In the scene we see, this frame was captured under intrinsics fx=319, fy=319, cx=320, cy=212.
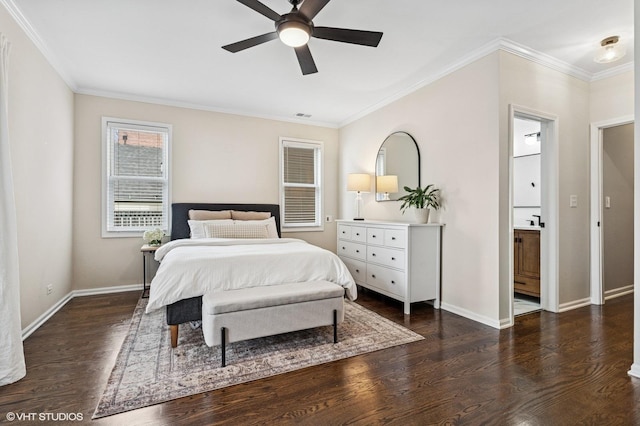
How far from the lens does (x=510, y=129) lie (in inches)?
120

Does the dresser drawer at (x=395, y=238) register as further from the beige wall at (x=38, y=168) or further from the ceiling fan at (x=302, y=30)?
the beige wall at (x=38, y=168)

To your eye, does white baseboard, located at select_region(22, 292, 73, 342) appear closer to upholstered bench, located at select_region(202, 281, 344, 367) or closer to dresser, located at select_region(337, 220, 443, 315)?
upholstered bench, located at select_region(202, 281, 344, 367)

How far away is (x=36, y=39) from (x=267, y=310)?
10.6 feet

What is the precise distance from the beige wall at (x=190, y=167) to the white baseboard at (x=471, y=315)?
2.55 m

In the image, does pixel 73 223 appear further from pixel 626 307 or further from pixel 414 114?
pixel 626 307

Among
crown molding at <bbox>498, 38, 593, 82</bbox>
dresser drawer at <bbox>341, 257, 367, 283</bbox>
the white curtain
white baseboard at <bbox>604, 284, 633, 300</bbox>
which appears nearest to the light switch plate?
white baseboard at <bbox>604, 284, 633, 300</bbox>

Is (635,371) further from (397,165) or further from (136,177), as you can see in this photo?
(136,177)

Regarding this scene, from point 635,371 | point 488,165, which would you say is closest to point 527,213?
point 488,165

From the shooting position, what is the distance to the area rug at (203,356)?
1926 millimetres

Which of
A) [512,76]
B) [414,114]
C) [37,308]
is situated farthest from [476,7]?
[37,308]

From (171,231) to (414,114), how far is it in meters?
3.63

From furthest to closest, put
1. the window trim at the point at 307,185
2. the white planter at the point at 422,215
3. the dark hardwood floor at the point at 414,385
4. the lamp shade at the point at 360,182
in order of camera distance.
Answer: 1. the window trim at the point at 307,185
2. the lamp shade at the point at 360,182
3. the white planter at the point at 422,215
4. the dark hardwood floor at the point at 414,385

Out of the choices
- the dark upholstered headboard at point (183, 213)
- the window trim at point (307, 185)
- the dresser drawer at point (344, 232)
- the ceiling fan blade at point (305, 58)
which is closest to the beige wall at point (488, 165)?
the dresser drawer at point (344, 232)

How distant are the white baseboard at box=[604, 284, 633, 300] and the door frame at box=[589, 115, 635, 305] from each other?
10.4 inches
